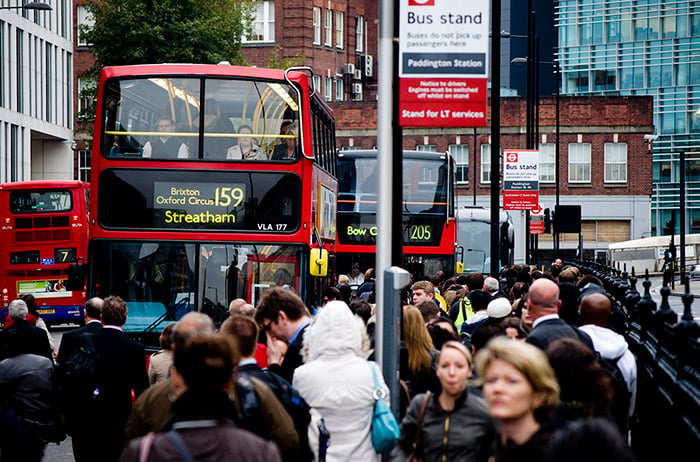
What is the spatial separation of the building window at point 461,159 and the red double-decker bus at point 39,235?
109 ft

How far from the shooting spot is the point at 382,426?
19.3 ft

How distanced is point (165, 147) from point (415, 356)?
698 centimetres

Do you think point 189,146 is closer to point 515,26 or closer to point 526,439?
point 526,439

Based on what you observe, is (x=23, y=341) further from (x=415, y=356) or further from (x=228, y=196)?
(x=228, y=196)

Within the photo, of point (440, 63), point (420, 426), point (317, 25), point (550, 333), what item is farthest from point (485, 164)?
point (420, 426)

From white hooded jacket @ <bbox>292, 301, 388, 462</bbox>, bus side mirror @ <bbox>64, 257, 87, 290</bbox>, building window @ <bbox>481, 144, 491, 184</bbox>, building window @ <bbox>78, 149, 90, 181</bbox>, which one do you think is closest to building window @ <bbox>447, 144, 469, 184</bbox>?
building window @ <bbox>481, 144, 491, 184</bbox>

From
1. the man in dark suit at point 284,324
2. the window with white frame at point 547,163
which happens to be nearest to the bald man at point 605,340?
the man in dark suit at point 284,324

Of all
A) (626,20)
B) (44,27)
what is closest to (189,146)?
(44,27)

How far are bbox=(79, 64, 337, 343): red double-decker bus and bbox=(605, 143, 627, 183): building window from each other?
50126 mm

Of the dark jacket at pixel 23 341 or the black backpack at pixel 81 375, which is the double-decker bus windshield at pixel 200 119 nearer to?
the dark jacket at pixel 23 341

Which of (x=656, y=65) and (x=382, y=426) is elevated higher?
(x=656, y=65)

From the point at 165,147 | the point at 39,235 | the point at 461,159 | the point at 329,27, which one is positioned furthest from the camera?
the point at 329,27

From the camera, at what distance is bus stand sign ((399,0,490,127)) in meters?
7.35

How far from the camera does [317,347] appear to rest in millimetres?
5992
